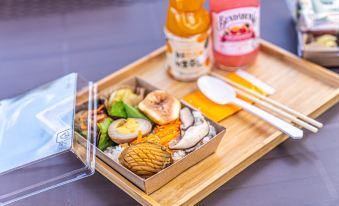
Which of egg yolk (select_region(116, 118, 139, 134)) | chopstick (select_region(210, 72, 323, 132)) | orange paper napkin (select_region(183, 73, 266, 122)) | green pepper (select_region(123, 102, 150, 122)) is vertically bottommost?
orange paper napkin (select_region(183, 73, 266, 122))

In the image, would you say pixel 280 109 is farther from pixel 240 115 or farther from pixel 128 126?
pixel 128 126

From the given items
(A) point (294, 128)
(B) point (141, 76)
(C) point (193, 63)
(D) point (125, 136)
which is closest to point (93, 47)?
(B) point (141, 76)

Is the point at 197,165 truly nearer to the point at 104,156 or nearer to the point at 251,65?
the point at 104,156

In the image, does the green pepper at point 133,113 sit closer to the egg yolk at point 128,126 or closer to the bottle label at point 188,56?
the egg yolk at point 128,126

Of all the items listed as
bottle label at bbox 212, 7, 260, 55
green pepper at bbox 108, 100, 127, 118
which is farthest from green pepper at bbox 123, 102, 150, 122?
bottle label at bbox 212, 7, 260, 55

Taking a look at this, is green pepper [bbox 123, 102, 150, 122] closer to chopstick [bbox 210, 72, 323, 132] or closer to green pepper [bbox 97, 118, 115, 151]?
green pepper [bbox 97, 118, 115, 151]

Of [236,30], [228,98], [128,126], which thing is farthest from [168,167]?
[236,30]
